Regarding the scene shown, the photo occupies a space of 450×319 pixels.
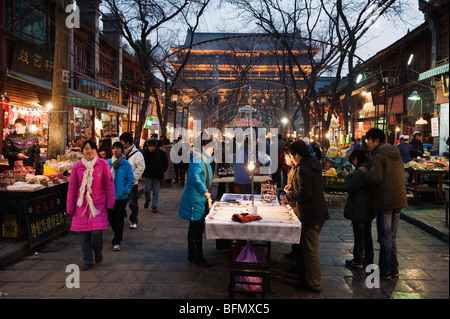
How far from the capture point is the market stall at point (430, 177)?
962cm

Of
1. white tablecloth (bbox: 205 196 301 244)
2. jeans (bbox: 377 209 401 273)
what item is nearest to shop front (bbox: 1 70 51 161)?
white tablecloth (bbox: 205 196 301 244)

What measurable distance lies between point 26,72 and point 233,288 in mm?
12448

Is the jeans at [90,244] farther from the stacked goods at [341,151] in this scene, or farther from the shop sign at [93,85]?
the stacked goods at [341,151]

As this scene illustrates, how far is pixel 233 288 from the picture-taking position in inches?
162

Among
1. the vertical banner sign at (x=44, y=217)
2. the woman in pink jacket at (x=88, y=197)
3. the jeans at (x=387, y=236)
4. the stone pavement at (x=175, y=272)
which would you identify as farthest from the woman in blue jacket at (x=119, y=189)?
the jeans at (x=387, y=236)

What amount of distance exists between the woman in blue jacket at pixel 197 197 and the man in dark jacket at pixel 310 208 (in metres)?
1.40

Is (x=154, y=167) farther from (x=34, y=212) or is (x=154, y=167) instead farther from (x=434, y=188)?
(x=434, y=188)

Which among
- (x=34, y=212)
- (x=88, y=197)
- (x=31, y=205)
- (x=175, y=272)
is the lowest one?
(x=175, y=272)

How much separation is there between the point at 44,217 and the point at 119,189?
1467 millimetres

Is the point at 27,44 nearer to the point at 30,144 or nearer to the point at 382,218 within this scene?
the point at 30,144

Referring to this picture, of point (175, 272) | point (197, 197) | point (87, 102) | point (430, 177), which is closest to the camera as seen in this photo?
point (175, 272)

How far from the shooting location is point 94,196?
512 centimetres

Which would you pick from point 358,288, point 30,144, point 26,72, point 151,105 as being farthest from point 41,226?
point 151,105

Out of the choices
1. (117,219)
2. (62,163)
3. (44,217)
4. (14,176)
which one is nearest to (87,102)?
(62,163)
